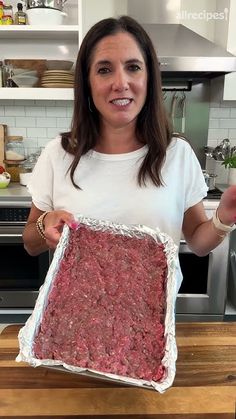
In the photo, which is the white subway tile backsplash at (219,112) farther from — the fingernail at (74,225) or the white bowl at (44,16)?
the fingernail at (74,225)

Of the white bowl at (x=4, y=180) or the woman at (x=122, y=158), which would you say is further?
the white bowl at (x=4, y=180)

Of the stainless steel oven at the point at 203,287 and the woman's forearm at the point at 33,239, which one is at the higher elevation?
the woman's forearm at the point at 33,239

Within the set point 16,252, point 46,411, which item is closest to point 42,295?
point 46,411

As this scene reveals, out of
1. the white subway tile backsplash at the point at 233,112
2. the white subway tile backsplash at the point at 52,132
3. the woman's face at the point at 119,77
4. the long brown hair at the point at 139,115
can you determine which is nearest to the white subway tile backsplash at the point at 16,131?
the white subway tile backsplash at the point at 52,132

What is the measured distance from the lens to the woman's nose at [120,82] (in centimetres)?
102

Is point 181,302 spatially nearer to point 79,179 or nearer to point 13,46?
point 79,179

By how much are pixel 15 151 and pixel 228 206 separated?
77.0 inches

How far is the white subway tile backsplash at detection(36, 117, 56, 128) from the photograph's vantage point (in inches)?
104

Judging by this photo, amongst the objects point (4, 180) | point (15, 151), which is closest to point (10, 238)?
point (4, 180)

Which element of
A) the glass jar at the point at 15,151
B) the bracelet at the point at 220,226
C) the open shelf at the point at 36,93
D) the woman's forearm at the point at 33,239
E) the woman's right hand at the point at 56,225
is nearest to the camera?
the woman's right hand at the point at 56,225

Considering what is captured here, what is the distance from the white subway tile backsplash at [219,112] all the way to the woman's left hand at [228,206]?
5.79ft

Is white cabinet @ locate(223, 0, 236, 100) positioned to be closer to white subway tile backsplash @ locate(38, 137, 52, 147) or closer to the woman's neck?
white subway tile backsplash @ locate(38, 137, 52, 147)

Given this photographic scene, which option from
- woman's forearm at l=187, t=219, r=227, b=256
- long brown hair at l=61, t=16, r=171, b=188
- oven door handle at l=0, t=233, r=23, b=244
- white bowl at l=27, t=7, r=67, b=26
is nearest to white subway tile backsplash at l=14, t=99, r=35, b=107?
white bowl at l=27, t=7, r=67, b=26

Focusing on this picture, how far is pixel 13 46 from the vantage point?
256cm
